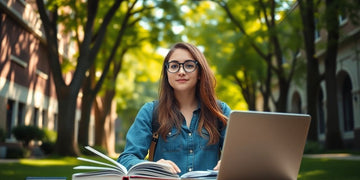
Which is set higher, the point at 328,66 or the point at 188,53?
the point at 328,66

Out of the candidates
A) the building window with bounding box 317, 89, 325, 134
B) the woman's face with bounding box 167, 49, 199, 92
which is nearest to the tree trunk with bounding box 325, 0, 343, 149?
the building window with bounding box 317, 89, 325, 134

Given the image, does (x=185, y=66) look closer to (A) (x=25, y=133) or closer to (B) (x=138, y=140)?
(B) (x=138, y=140)

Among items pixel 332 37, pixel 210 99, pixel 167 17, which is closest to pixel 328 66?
pixel 332 37

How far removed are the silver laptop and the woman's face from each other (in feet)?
2.64

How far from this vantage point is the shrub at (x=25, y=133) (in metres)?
16.7

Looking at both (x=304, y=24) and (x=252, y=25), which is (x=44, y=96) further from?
(x=304, y=24)

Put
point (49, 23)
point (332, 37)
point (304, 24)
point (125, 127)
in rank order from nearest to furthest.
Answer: point (49, 23) < point (332, 37) < point (304, 24) < point (125, 127)

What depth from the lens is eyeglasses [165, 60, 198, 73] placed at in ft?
8.68

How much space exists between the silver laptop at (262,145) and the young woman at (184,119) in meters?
0.56

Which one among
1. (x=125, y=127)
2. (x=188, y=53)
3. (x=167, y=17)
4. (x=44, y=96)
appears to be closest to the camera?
(x=188, y=53)

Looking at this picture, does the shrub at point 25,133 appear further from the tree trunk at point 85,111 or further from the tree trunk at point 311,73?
the tree trunk at point 311,73

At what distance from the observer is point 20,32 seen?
18141 millimetres

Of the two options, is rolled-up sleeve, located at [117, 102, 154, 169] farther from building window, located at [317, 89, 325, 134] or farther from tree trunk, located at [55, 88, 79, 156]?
building window, located at [317, 89, 325, 134]

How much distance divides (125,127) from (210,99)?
48.2m
